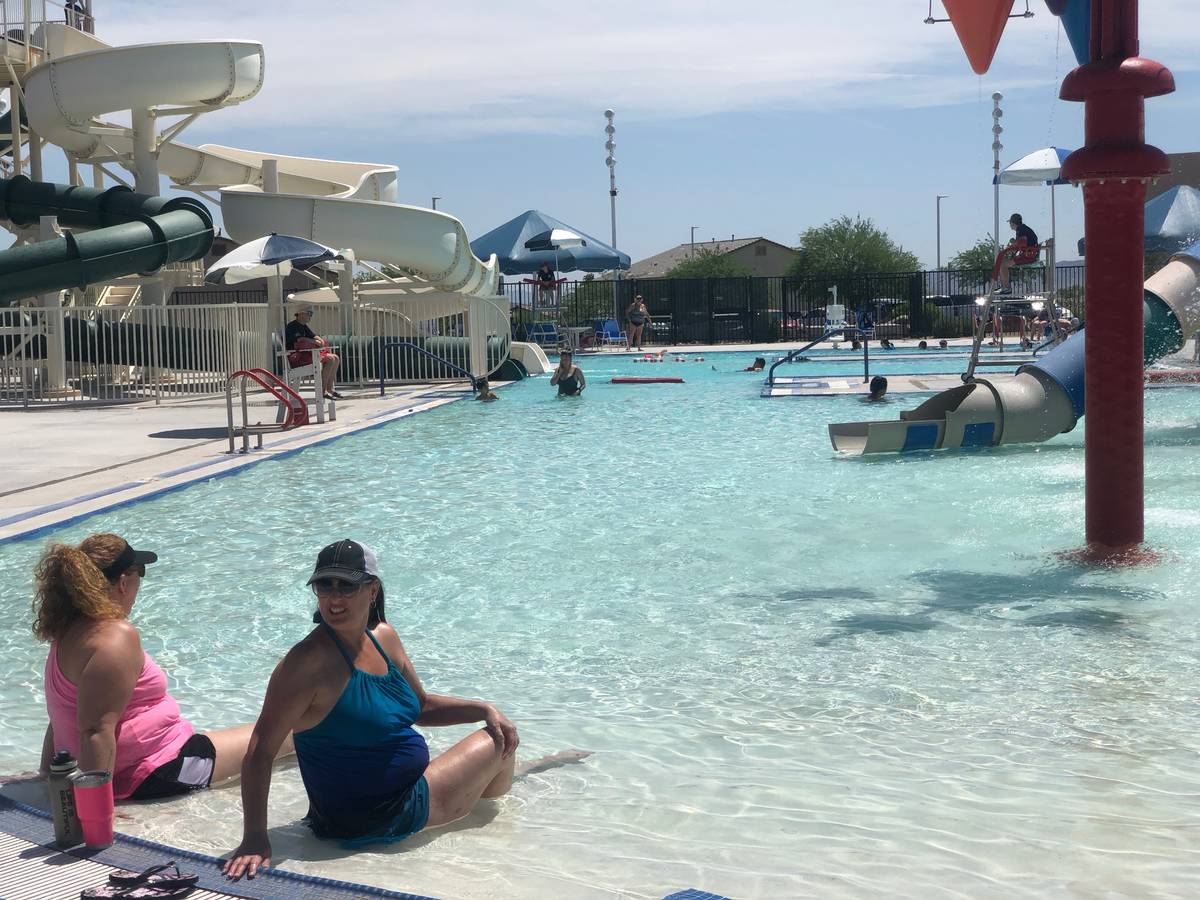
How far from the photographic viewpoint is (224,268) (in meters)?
17.5

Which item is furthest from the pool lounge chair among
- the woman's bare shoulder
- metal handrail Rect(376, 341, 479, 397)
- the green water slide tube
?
the woman's bare shoulder

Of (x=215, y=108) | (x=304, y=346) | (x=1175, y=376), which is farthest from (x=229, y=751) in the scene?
(x=215, y=108)

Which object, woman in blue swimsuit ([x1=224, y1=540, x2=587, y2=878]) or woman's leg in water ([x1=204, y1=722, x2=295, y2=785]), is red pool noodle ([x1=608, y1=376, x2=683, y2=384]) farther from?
woman in blue swimsuit ([x1=224, y1=540, x2=587, y2=878])

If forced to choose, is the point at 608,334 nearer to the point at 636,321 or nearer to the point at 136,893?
the point at 636,321

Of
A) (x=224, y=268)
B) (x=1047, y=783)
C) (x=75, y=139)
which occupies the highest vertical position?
(x=75, y=139)

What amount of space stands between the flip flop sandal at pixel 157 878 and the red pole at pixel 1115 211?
523cm

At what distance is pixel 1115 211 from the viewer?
6.87 m

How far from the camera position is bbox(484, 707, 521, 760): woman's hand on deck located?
4254 millimetres

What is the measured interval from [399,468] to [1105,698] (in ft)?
27.3

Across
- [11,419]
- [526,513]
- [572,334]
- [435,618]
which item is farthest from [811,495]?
[572,334]

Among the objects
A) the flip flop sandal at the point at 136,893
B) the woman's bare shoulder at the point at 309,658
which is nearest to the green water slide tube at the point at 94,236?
the woman's bare shoulder at the point at 309,658

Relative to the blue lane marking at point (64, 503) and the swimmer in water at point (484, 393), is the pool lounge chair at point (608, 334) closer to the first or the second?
the swimmer in water at point (484, 393)

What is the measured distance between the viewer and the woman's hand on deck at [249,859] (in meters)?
3.42

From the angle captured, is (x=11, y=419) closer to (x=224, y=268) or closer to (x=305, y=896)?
(x=224, y=268)
